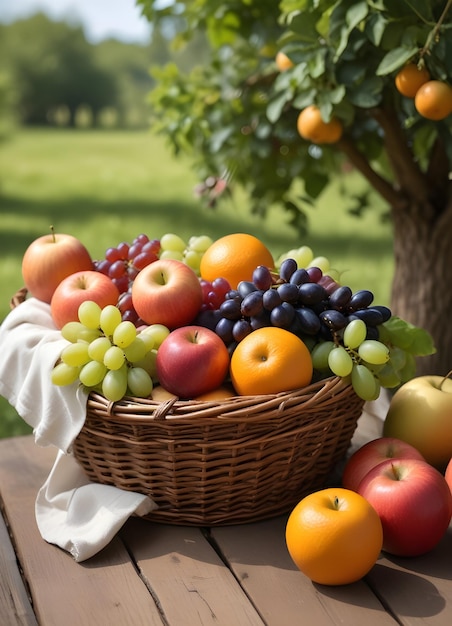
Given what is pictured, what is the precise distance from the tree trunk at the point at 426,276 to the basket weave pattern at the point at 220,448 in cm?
81

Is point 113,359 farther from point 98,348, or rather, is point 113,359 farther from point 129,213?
point 129,213

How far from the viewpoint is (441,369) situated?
2.30 metres

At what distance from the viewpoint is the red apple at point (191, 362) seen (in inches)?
54.6

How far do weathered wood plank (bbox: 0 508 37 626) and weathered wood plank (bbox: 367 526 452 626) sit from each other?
547 millimetres

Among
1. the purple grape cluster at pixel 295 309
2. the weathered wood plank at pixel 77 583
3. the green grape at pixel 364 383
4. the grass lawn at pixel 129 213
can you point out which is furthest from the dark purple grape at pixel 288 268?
the grass lawn at pixel 129 213

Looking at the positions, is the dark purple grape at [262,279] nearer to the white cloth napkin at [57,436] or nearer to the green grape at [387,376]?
the green grape at [387,376]

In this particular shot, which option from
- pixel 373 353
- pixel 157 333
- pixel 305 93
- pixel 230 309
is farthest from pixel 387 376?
pixel 305 93

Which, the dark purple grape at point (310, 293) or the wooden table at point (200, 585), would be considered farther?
the dark purple grape at point (310, 293)

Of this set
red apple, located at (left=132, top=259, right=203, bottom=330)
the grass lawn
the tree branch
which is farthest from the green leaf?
the grass lawn

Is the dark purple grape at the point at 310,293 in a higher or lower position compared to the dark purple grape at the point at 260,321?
higher

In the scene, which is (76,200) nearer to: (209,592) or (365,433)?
(365,433)

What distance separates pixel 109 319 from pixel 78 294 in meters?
0.15

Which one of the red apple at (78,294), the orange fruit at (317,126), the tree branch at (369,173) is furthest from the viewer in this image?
the tree branch at (369,173)

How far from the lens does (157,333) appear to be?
1.48 m
